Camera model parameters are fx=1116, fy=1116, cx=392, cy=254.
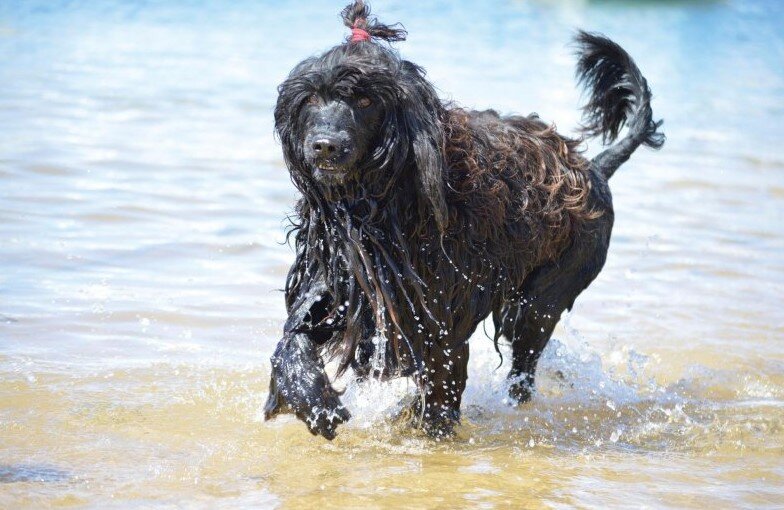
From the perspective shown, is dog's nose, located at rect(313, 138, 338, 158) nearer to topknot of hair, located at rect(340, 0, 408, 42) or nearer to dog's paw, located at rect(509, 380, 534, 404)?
topknot of hair, located at rect(340, 0, 408, 42)

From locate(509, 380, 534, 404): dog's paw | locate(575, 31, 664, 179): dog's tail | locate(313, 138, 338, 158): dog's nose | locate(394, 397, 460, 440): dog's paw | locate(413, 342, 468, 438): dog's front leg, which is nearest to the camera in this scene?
locate(313, 138, 338, 158): dog's nose

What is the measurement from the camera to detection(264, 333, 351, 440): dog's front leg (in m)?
4.30

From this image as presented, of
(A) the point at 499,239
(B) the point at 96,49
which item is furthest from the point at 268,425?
(B) the point at 96,49

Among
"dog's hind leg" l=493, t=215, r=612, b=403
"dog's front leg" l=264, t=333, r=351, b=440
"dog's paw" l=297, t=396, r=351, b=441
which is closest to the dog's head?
"dog's front leg" l=264, t=333, r=351, b=440

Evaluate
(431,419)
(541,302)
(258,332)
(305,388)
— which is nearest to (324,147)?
(305,388)

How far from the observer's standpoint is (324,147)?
392 cm

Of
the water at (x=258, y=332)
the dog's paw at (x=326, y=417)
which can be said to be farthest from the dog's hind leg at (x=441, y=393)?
the dog's paw at (x=326, y=417)

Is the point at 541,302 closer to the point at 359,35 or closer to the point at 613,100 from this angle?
the point at 613,100

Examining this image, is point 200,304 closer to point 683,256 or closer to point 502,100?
point 683,256

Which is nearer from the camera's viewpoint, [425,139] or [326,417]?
[425,139]

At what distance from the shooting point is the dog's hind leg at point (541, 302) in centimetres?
527

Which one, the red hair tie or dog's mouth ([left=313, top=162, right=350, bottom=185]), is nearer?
Result: dog's mouth ([left=313, top=162, right=350, bottom=185])

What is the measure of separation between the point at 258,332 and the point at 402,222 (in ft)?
7.06

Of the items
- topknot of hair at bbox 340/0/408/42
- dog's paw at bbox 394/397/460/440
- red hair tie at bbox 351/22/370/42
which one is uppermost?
topknot of hair at bbox 340/0/408/42
